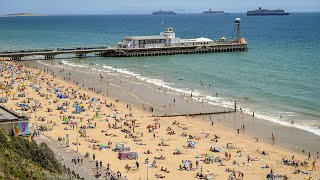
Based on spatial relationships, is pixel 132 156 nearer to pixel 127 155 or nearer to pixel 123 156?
pixel 127 155

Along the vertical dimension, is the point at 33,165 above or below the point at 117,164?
above

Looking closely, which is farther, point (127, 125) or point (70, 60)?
point (70, 60)

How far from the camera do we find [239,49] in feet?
328

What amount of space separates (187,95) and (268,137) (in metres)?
16.3

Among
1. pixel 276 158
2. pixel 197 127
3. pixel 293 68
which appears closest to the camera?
pixel 276 158

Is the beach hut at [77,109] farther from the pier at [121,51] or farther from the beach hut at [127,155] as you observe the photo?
Answer: the pier at [121,51]

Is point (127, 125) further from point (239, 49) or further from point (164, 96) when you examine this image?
point (239, 49)

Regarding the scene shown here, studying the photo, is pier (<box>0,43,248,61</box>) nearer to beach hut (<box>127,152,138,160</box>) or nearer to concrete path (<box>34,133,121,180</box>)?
concrete path (<box>34,133,121,180</box>)

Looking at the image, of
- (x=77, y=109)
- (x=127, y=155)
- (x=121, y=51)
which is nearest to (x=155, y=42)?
(x=121, y=51)

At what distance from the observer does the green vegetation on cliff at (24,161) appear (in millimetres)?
19391

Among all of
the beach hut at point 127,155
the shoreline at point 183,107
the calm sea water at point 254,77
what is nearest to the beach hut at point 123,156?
the beach hut at point 127,155

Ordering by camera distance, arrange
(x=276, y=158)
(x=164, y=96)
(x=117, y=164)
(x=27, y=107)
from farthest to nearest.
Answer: (x=164, y=96) < (x=27, y=107) < (x=276, y=158) < (x=117, y=164)

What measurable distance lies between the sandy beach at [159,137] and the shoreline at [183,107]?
0.16 m

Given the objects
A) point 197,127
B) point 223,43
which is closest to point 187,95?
point 197,127
